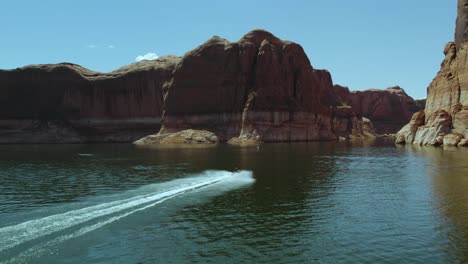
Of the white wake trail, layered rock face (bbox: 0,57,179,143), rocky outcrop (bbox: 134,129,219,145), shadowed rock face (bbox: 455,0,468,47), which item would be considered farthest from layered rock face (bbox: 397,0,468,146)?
layered rock face (bbox: 0,57,179,143)

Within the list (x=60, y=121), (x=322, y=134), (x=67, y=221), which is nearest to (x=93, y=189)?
(x=67, y=221)

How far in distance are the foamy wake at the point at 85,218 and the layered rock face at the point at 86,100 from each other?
130m

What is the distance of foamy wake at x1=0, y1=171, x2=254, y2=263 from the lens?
65.9 ft

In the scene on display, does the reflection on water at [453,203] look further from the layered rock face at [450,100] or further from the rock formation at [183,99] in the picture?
the rock formation at [183,99]

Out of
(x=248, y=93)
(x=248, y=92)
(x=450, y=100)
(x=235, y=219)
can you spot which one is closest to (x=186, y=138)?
(x=248, y=93)

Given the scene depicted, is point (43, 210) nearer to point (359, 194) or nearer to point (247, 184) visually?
point (247, 184)

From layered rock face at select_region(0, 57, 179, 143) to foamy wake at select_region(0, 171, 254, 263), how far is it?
5110 inches

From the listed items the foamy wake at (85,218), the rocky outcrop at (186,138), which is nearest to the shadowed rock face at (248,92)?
the rocky outcrop at (186,138)

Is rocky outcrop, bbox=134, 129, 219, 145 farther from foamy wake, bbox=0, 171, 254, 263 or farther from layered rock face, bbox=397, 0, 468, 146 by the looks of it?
foamy wake, bbox=0, 171, 254, 263

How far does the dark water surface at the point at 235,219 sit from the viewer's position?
62.2 ft

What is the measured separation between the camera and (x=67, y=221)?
23859 mm

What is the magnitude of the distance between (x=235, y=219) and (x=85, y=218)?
8720mm

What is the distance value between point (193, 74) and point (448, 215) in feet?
435

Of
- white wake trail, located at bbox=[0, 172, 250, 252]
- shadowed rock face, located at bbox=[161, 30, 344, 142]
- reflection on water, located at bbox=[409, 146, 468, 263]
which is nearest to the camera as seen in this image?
reflection on water, located at bbox=[409, 146, 468, 263]
